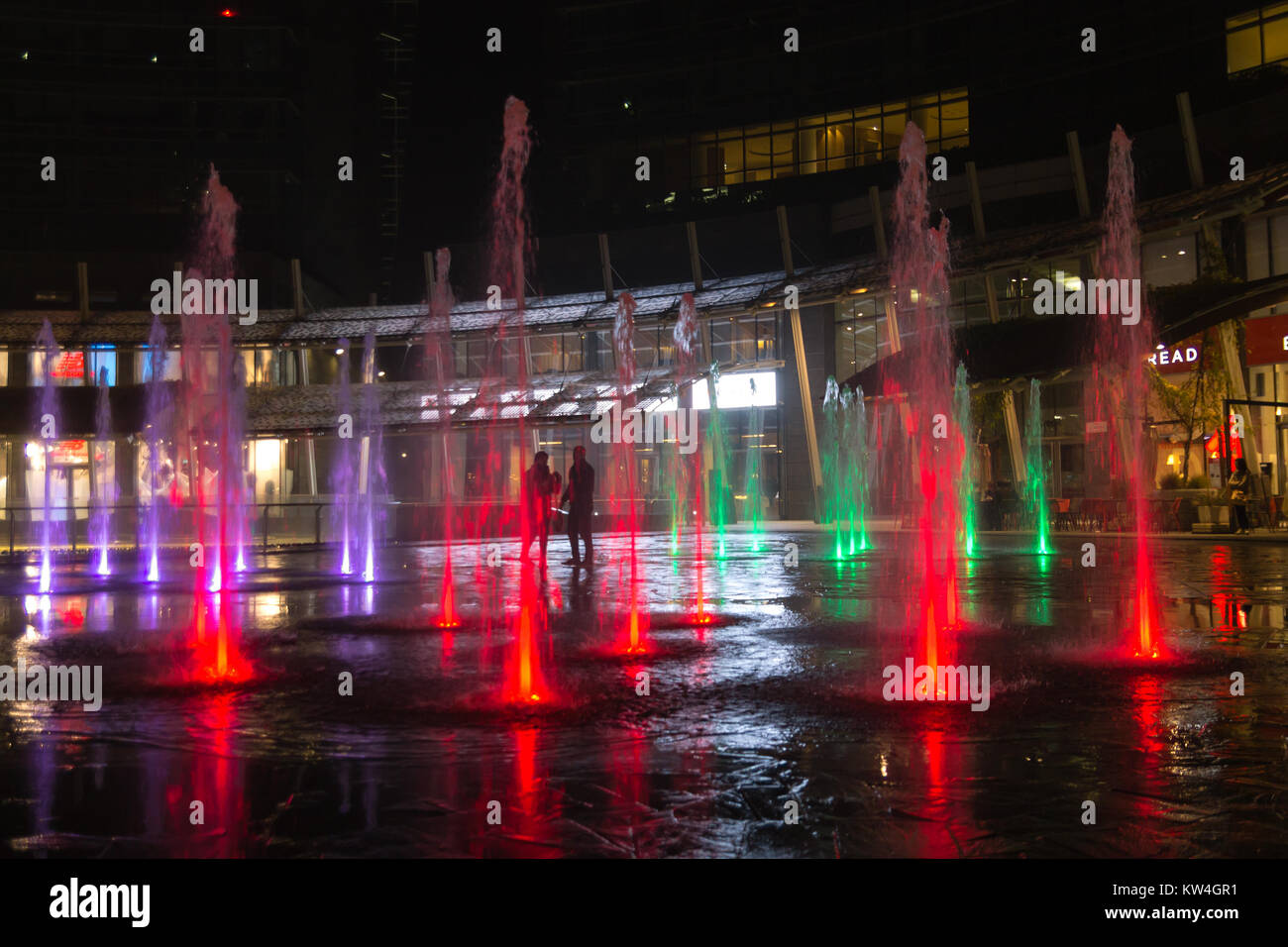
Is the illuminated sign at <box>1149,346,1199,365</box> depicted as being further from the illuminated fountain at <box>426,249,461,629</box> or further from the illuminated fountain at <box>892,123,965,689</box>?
the illuminated fountain at <box>426,249,461,629</box>

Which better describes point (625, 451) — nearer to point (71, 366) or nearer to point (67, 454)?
point (67, 454)

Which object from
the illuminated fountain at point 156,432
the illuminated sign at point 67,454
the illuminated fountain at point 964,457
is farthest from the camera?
the illuminated sign at point 67,454

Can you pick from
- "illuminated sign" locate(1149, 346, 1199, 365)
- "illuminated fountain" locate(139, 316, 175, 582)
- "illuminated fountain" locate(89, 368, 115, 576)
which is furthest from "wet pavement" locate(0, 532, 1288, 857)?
"illuminated fountain" locate(139, 316, 175, 582)

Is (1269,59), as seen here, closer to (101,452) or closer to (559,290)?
(559,290)

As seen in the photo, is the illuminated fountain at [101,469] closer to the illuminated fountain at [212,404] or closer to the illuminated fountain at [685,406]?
the illuminated fountain at [212,404]

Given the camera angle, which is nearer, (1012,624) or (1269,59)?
(1012,624)

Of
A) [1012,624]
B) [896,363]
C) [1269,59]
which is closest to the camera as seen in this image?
[1012,624]

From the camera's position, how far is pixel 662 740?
18.4 ft

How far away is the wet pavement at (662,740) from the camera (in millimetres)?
4070

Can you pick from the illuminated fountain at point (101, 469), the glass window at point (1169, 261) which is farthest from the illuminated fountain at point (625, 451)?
the glass window at point (1169, 261)

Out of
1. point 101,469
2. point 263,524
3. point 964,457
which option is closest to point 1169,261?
point 964,457

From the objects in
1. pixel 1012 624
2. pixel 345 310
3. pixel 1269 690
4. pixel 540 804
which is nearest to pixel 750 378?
pixel 345 310
